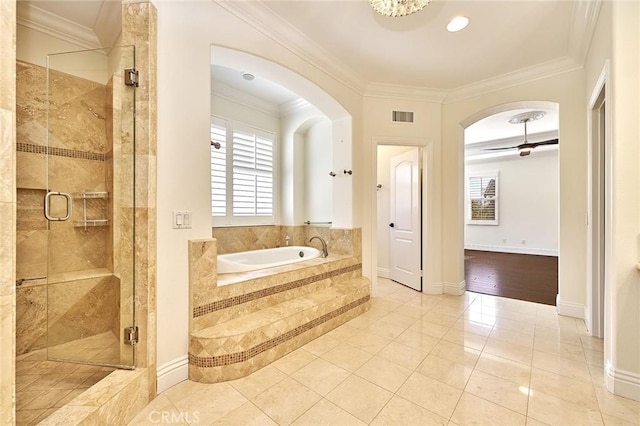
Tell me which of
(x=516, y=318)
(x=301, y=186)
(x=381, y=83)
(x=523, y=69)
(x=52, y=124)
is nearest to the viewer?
(x=52, y=124)

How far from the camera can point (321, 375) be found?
75.9 inches

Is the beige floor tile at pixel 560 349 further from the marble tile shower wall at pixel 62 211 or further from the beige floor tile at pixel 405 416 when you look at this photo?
the marble tile shower wall at pixel 62 211

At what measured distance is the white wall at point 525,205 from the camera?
282 inches

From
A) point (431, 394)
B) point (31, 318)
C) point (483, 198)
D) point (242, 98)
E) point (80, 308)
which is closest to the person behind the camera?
point (431, 394)

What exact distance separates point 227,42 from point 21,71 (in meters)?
1.74

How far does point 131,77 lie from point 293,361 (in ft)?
7.73

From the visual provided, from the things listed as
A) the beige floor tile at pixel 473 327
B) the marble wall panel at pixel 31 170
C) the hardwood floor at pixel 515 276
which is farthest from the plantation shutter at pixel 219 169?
the hardwood floor at pixel 515 276

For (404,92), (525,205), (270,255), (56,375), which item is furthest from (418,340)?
(525,205)

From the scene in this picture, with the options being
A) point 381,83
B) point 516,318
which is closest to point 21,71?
point 381,83

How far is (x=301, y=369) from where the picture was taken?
6.58ft

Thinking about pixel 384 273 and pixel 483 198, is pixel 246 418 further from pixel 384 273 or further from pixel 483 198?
pixel 483 198

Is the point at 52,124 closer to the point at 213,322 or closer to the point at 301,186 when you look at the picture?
the point at 213,322

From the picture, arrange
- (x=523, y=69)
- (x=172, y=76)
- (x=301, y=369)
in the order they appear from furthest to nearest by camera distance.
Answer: (x=523, y=69), (x=301, y=369), (x=172, y=76)

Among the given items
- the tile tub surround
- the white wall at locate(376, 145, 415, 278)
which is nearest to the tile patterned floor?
the tile tub surround
